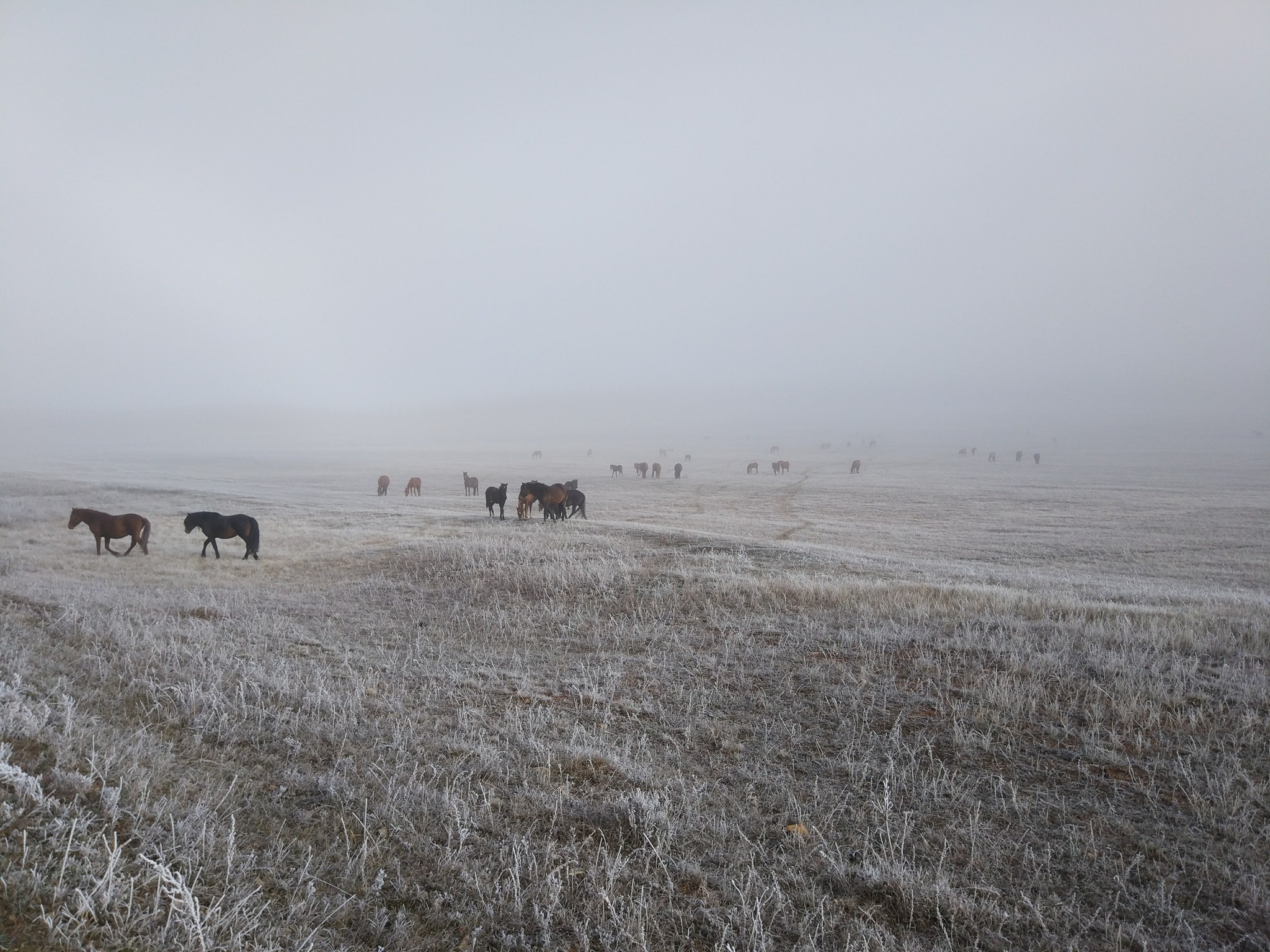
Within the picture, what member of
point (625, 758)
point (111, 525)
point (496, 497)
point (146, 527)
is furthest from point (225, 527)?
point (625, 758)

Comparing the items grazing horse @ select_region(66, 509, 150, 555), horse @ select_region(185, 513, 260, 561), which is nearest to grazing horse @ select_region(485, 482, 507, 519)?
horse @ select_region(185, 513, 260, 561)

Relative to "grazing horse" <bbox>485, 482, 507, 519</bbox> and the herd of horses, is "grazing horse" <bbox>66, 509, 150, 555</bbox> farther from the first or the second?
"grazing horse" <bbox>485, 482, 507, 519</bbox>

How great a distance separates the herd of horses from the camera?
1562 centimetres

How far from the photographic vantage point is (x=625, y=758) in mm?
5777

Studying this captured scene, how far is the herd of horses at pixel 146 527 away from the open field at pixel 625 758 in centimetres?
115

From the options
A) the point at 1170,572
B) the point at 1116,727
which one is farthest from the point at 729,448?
the point at 1116,727

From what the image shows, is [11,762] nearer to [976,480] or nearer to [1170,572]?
[1170,572]

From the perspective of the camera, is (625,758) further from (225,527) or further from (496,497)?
(496,497)

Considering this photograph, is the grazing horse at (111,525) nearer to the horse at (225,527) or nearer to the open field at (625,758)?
the open field at (625,758)

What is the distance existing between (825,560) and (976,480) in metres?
38.8

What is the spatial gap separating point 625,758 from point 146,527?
17102 millimetres

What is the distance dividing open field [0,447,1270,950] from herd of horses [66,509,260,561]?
1152 mm

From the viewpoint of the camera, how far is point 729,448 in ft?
340

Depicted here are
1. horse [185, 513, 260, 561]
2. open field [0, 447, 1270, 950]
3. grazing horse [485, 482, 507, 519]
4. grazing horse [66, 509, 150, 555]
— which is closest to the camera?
open field [0, 447, 1270, 950]
